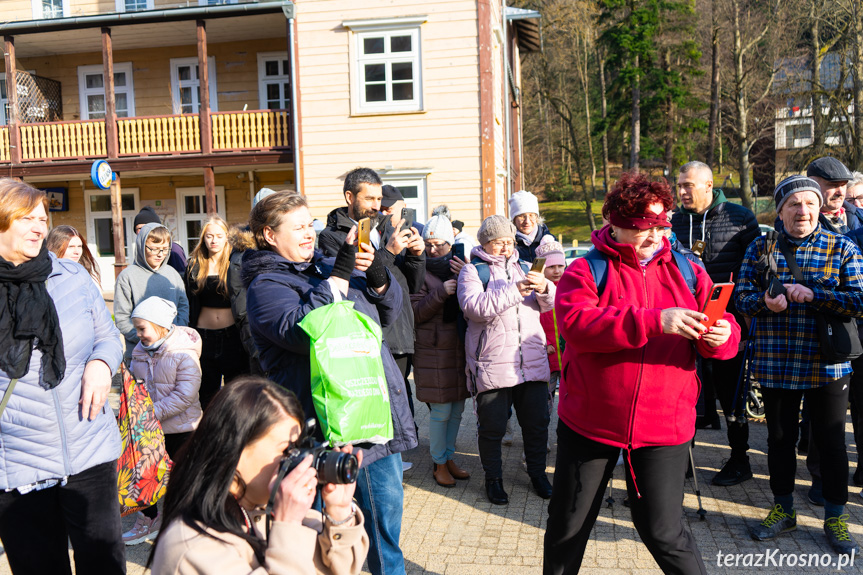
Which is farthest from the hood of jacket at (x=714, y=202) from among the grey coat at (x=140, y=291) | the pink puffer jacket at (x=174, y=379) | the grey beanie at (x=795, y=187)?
the grey coat at (x=140, y=291)

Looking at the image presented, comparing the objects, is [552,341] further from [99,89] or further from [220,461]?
[99,89]

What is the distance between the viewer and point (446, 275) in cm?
533

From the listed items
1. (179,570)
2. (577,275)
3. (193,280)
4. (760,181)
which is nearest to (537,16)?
(193,280)

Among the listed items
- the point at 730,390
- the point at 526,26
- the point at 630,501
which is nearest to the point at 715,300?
the point at 630,501

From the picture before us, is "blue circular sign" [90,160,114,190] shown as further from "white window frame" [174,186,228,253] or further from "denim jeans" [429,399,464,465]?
"denim jeans" [429,399,464,465]

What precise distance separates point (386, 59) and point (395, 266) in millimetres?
11715

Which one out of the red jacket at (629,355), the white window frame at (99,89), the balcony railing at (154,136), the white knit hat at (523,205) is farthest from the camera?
the white window frame at (99,89)

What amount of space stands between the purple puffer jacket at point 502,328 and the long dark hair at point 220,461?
2818mm

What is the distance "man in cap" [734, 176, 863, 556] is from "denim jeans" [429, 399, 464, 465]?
2.15m

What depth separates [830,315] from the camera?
13.0 ft

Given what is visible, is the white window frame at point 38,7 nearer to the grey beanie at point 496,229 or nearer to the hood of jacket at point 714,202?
the grey beanie at point 496,229

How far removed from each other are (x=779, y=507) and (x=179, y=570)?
3.69 metres

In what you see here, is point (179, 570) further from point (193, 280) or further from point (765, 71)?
point (765, 71)

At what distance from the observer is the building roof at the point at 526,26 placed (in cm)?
1967
